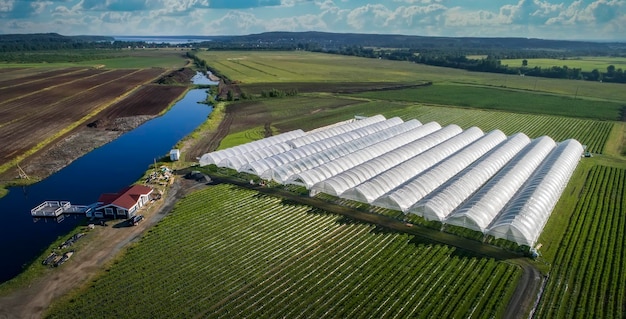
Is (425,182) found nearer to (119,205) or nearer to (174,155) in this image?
(119,205)

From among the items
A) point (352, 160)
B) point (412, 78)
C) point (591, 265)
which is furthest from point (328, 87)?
point (591, 265)

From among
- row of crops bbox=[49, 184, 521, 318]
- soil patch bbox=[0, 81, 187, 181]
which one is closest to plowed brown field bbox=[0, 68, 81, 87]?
soil patch bbox=[0, 81, 187, 181]

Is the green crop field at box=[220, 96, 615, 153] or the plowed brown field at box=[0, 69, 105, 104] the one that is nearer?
Result: the green crop field at box=[220, 96, 615, 153]

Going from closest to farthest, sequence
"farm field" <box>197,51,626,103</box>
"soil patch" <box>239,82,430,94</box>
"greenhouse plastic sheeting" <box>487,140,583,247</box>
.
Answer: "greenhouse plastic sheeting" <box>487,140,583,247</box>
"soil patch" <box>239,82,430,94</box>
"farm field" <box>197,51,626,103</box>

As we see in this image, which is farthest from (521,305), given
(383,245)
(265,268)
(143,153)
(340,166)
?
(143,153)

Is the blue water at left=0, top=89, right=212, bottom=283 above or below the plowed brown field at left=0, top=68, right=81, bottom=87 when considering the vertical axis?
below

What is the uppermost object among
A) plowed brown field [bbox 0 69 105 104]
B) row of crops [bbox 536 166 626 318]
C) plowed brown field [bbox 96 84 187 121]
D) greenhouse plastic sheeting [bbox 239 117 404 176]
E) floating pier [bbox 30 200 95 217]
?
plowed brown field [bbox 0 69 105 104]

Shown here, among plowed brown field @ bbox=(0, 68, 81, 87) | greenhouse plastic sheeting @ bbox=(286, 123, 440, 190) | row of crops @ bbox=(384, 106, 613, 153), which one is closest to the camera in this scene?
greenhouse plastic sheeting @ bbox=(286, 123, 440, 190)

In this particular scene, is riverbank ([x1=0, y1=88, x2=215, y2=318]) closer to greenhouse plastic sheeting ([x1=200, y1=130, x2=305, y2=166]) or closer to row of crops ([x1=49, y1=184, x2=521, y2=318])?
row of crops ([x1=49, y1=184, x2=521, y2=318])
